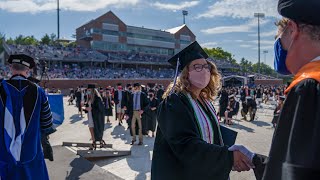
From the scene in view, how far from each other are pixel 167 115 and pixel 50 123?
86.0 inches

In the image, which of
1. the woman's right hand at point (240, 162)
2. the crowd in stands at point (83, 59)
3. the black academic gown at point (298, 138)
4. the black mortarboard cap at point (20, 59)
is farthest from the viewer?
the crowd in stands at point (83, 59)

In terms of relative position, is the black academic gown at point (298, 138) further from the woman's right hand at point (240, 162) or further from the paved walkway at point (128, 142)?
the paved walkway at point (128, 142)

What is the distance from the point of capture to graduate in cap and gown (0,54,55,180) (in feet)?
12.0

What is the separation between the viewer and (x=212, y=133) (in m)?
2.71

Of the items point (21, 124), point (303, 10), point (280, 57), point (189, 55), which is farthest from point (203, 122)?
point (21, 124)

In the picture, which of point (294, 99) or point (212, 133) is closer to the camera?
point (294, 99)

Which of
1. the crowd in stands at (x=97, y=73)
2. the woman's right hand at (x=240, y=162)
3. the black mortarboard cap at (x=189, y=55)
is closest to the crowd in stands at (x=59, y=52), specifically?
the crowd in stands at (x=97, y=73)

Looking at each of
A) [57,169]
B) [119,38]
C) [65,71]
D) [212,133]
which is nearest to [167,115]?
[212,133]

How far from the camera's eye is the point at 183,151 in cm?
232

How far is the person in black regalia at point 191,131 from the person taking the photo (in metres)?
2.21

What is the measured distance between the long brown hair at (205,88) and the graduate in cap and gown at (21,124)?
74.1 inches

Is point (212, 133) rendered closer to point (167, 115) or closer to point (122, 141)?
point (167, 115)

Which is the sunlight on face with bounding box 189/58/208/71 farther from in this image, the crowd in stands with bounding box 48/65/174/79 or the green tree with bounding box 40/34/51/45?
the green tree with bounding box 40/34/51/45

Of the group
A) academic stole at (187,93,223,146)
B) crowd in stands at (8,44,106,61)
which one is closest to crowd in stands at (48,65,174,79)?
crowd in stands at (8,44,106,61)
